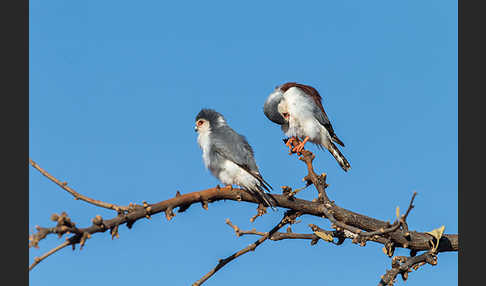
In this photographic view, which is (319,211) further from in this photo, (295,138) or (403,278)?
(295,138)

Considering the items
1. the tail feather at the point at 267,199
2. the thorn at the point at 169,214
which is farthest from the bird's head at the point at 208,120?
the thorn at the point at 169,214

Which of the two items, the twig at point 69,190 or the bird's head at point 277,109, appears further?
the bird's head at point 277,109

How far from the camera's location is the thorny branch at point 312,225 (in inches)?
166

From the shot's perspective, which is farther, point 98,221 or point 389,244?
point 389,244

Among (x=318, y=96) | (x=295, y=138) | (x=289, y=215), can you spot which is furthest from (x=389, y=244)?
(x=318, y=96)

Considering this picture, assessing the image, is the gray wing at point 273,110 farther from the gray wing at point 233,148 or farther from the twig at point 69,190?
the twig at point 69,190

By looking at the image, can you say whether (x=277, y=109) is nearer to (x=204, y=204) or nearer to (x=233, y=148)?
(x=233, y=148)

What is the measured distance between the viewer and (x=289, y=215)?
5.45 m

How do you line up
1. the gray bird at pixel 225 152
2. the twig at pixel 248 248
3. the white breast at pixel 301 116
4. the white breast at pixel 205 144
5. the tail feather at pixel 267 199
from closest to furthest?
the twig at pixel 248 248 → the tail feather at pixel 267 199 → the gray bird at pixel 225 152 → the white breast at pixel 205 144 → the white breast at pixel 301 116

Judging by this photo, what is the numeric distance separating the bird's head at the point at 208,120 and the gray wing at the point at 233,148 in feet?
0.56

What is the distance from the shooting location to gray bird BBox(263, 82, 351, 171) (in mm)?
8344

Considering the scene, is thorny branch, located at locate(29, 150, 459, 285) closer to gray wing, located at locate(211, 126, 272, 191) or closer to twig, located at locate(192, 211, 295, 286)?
twig, located at locate(192, 211, 295, 286)

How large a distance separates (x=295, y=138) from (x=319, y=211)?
119 inches

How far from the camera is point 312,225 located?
5.64 meters
